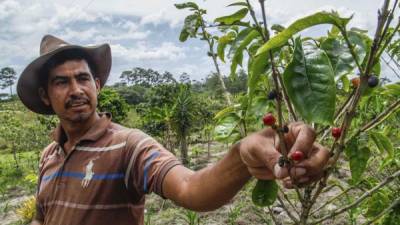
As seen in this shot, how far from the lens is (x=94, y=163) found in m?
1.84

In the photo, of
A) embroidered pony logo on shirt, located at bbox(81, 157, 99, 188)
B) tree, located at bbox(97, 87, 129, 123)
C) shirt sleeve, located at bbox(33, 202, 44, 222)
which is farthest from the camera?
tree, located at bbox(97, 87, 129, 123)

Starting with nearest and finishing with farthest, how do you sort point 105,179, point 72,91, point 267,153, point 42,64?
point 267,153, point 105,179, point 72,91, point 42,64

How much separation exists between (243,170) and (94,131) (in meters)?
1.12

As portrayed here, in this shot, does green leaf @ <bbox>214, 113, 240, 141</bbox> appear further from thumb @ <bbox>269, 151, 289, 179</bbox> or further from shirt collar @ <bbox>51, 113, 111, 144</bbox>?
shirt collar @ <bbox>51, 113, 111, 144</bbox>

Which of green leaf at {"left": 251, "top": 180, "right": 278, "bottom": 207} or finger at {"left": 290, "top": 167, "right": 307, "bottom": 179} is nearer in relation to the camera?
finger at {"left": 290, "top": 167, "right": 307, "bottom": 179}

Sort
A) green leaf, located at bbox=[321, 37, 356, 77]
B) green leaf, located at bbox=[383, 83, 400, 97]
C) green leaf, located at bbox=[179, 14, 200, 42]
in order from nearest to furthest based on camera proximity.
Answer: green leaf, located at bbox=[321, 37, 356, 77] → green leaf, located at bbox=[383, 83, 400, 97] → green leaf, located at bbox=[179, 14, 200, 42]

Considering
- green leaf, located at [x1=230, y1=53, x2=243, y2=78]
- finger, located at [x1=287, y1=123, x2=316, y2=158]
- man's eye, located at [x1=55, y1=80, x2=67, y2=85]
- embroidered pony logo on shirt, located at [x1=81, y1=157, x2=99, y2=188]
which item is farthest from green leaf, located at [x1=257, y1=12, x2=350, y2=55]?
man's eye, located at [x1=55, y1=80, x2=67, y2=85]

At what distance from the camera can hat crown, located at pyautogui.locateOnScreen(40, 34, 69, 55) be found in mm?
2062

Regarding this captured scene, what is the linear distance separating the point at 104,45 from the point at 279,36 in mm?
1765

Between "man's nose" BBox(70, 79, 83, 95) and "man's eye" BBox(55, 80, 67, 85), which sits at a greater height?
"man's eye" BBox(55, 80, 67, 85)

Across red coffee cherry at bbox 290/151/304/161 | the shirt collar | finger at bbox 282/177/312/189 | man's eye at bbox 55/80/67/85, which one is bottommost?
the shirt collar

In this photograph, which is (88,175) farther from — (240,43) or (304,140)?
(304,140)

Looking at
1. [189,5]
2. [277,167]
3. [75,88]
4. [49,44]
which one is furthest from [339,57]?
[49,44]

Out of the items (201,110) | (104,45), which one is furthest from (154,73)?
(104,45)
